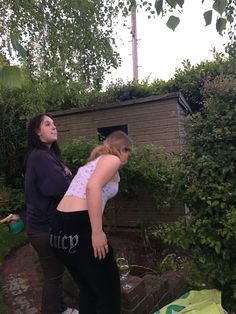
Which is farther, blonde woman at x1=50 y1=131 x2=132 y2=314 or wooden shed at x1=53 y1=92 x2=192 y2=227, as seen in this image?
wooden shed at x1=53 y1=92 x2=192 y2=227

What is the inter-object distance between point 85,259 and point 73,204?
0.36 m

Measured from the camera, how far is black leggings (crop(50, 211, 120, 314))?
2.61 metres

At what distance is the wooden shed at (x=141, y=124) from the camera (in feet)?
25.6

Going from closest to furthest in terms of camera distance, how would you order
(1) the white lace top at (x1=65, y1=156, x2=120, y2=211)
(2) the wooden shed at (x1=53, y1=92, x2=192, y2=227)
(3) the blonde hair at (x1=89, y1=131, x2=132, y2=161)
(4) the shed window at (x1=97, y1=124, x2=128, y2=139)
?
(1) the white lace top at (x1=65, y1=156, x2=120, y2=211)
(3) the blonde hair at (x1=89, y1=131, x2=132, y2=161)
(2) the wooden shed at (x1=53, y1=92, x2=192, y2=227)
(4) the shed window at (x1=97, y1=124, x2=128, y2=139)

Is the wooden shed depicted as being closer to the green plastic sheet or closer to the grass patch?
the grass patch

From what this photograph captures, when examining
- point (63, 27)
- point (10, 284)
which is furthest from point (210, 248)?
point (63, 27)

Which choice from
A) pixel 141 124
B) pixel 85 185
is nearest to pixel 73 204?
pixel 85 185

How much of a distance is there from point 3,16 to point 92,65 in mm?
2364

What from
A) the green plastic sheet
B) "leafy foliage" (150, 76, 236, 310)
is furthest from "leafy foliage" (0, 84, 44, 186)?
the green plastic sheet

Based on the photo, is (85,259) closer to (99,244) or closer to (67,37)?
(99,244)

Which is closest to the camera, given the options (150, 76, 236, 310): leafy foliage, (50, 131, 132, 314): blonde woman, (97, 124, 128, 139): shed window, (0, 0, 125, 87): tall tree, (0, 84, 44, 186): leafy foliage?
(50, 131, 132, 314): blonde woman

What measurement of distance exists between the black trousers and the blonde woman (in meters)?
0.62

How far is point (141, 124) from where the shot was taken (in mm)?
8297

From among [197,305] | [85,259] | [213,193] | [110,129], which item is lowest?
[197,305]
